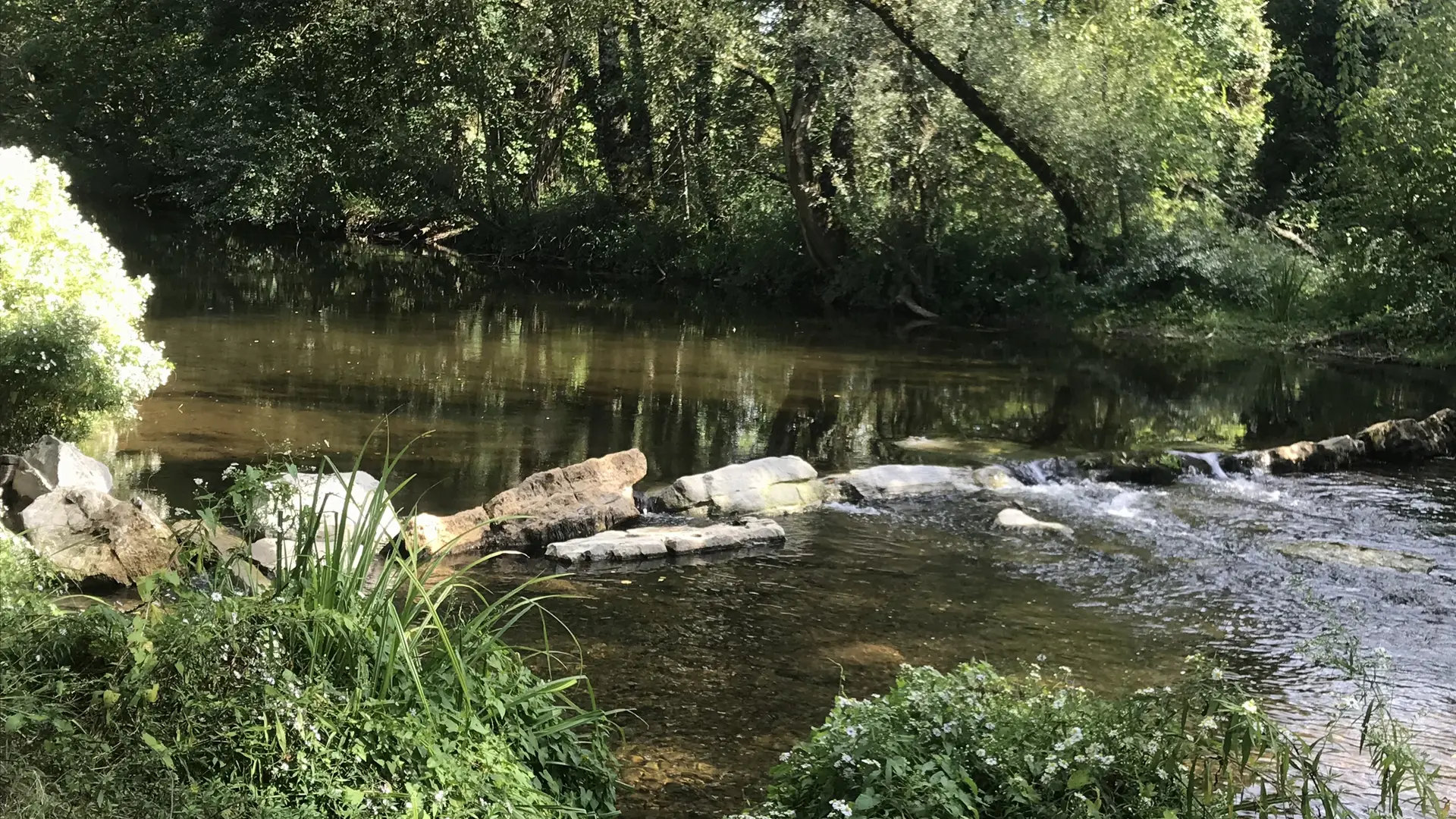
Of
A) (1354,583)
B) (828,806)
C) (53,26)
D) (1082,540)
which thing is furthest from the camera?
(53,26)

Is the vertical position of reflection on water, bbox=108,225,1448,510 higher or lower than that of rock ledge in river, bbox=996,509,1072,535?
higher

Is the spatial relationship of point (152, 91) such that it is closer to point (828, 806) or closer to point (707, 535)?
point (707, 535)

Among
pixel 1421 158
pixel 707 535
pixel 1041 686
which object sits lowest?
pixel 707 535

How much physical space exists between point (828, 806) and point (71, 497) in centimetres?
597

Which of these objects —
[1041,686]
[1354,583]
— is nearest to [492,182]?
[1354,583]

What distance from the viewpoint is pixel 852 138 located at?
23.8 meters

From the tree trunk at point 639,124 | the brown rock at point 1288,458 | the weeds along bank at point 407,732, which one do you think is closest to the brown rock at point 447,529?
the weeds along bank at point 407,732

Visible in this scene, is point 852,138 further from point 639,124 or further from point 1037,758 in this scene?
point 1037,758

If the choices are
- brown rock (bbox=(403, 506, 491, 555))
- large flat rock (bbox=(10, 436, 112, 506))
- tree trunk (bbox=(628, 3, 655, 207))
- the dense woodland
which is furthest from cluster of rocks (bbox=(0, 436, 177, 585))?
tree trunk (bbox=(628, 3, 655, 207))

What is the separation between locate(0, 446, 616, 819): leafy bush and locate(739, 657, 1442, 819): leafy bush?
81 centimetres

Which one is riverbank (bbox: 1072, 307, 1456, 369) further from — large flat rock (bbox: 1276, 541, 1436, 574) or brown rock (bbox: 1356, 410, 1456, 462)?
large flat rock (bbox: 1276, 541, 1436, 574)

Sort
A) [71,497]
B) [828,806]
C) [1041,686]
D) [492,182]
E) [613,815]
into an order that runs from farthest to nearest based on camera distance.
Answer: [492,182] → [71,497] → [1041,686] → [613,815] → [828,806]

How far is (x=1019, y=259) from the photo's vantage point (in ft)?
78.9

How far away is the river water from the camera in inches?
263
